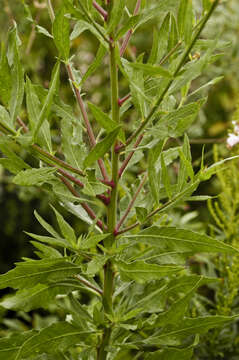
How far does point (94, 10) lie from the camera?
455 mm

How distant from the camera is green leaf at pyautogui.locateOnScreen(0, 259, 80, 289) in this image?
496 mm

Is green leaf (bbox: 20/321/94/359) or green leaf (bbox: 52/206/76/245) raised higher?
green leaf (bbox: 52/206/76/245)

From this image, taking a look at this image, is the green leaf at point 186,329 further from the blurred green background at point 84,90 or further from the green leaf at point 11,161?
the blurred green background at point 84,90

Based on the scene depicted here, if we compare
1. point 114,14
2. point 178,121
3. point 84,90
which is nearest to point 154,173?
point 178,121

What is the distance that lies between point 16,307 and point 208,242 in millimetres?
228

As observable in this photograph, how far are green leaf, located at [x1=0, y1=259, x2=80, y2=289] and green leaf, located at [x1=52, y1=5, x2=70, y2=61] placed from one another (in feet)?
0.73

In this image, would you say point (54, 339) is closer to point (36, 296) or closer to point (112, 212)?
point (36, 296)

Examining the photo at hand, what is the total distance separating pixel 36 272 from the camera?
0.51 metres

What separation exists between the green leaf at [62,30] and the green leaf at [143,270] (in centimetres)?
23

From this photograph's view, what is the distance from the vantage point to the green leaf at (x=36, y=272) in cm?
50

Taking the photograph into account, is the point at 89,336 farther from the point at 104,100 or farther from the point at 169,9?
the point at 104,100

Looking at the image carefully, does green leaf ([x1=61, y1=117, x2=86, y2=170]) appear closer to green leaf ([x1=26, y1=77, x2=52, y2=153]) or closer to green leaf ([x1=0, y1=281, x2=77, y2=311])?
green leaf ([x1=26, y1=77, x2=52, y2=153])

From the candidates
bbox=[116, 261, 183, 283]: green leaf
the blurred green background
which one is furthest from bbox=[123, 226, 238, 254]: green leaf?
the blurred green background

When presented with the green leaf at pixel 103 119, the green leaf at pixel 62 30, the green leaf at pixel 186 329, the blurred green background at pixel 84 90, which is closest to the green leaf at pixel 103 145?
the green leaf at pixel 103 119
